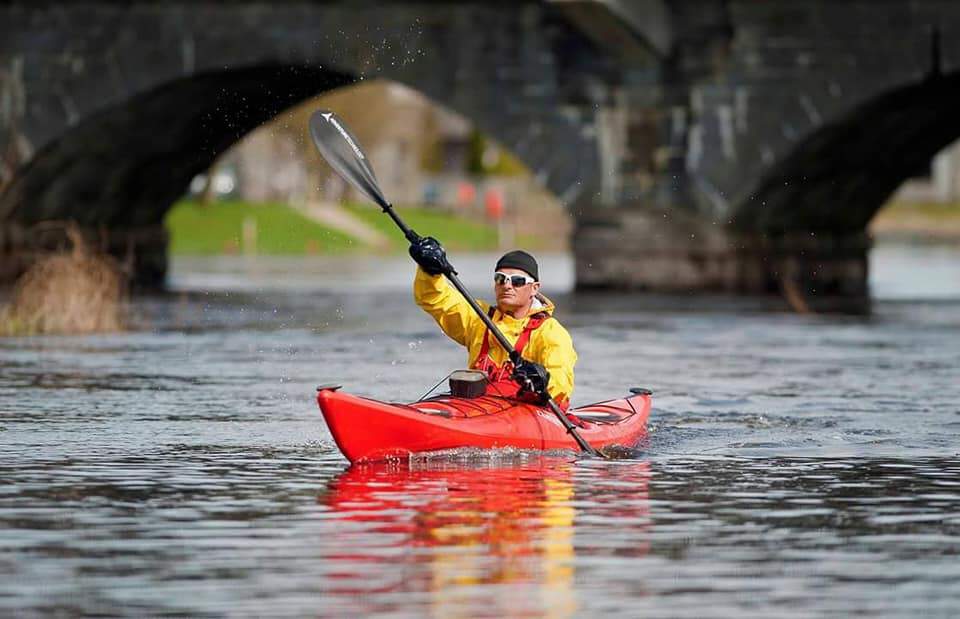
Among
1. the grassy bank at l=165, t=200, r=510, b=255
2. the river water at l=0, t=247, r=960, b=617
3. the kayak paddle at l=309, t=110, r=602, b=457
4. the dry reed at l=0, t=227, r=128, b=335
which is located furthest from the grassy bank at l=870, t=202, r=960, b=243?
the kayak paddle at l=309, t=110, r=602, b=457

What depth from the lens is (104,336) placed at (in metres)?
27.1

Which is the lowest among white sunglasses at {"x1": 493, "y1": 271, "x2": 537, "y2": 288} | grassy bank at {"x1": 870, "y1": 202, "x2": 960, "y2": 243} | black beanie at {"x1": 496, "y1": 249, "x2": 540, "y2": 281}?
white sunglasses at {"x1": 493, "y1": 271, "x2": 537, "y2": 288}

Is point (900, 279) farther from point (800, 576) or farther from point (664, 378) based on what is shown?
point (800, 576)

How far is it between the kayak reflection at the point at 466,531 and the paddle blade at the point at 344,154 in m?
2.53

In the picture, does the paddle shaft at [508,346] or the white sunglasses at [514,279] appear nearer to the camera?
the paddle shaft at [508,346]

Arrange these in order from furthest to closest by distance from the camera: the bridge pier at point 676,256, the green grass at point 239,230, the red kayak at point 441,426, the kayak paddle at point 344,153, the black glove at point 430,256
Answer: the green grass at point 239,230 < the bridge pier at point 676,256 < the kayak paddle at point 344,153 < the black glove at point 430,256 < the red kayak at point 441,426

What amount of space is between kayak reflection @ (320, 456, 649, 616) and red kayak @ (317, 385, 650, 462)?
126 millimetres

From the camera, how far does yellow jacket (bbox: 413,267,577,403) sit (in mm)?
15109

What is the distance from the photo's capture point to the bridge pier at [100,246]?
3784cm

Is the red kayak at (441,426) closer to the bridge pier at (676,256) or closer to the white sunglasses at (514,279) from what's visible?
the white sunglasses at (514,279)

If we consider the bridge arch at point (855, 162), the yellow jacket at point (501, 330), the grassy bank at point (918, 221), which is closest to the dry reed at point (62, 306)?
the bridge arch at point (855, 162)

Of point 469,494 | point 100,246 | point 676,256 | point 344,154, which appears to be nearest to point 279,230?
point 100,246

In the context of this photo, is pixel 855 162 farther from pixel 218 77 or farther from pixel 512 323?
pixel 512 323

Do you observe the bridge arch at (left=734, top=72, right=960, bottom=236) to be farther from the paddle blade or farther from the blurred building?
the blurred building
